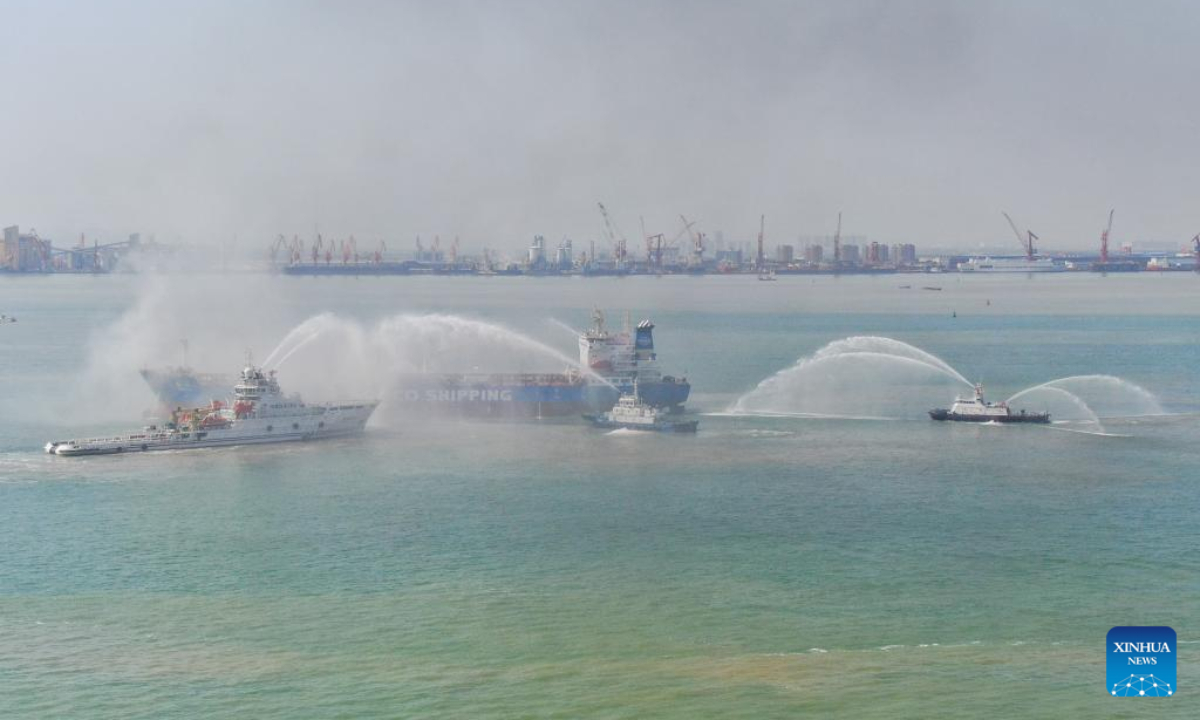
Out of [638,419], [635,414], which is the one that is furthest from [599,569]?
[635,414]

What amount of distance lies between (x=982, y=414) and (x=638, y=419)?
10693 mm

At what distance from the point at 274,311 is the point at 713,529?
6011 cm

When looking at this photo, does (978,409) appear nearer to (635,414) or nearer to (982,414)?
(982,414)

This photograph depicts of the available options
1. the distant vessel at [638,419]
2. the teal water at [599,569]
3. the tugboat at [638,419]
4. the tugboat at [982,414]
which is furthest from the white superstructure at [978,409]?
the distant vessel at [638,419]

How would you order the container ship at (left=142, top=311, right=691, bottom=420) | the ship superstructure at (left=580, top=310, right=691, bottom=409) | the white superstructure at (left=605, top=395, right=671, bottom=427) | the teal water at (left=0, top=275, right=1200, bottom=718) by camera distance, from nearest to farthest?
the teal water at (left=0, top=275, right=1200, bottom=718), the white superstructure at (left=605, top=395, right=671, bottom=427), the container ship at (left=142, top=311, right=691, bottom=420), the ship superstructure at (left=580, top=310, right=691, bottom=409)

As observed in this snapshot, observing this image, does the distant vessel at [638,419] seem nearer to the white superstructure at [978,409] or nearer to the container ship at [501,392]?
the container ship at [501,392]

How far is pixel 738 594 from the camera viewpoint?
23297 mm

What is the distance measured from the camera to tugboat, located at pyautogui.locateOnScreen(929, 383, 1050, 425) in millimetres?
43969

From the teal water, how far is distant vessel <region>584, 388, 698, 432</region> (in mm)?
1325

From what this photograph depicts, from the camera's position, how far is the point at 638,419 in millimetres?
43688


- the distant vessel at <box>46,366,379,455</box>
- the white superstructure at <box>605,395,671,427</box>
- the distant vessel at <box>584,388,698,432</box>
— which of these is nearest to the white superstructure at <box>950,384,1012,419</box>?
the distant vessel at <box>584,388,698,432</box>

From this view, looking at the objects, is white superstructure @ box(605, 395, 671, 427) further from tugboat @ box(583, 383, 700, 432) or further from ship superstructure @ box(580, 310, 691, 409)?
ship superstructure @ box(580, 310, 691, 409)

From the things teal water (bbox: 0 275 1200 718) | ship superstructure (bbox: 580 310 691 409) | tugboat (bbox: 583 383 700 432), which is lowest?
teal water (bbox: 0 275 1200 718)

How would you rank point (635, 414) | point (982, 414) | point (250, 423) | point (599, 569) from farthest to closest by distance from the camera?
1. point (982, 414)
2. point (635, 414)
3. point (250, 423)
4. point (599, 569)
